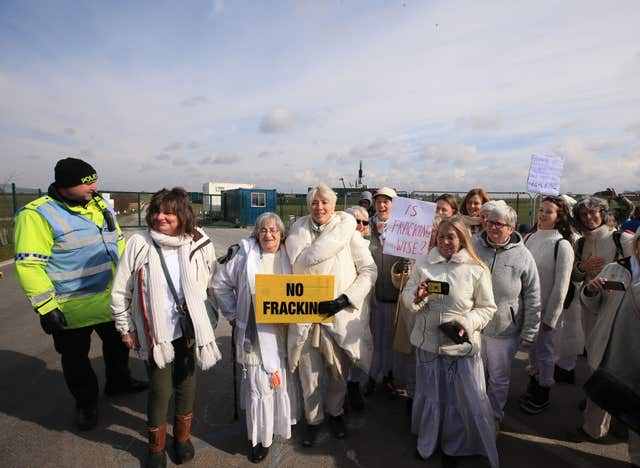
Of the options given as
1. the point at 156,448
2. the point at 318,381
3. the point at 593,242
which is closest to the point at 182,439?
the point at 156,448

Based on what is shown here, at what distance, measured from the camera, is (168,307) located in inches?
98.8

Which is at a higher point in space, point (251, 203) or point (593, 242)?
point (251, 203)

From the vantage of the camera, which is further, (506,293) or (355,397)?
(355,397)

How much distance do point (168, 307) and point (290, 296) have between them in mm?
870

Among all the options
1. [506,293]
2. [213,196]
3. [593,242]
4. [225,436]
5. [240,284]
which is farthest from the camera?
[213,196]

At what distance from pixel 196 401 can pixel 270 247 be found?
1.97m

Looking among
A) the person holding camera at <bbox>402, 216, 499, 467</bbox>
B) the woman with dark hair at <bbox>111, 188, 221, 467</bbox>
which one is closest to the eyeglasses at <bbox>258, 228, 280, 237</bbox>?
the woman with dark hair at <bbox>111, 188, 221, 467</bbox>

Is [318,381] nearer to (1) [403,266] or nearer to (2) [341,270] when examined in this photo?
(2) [341,270]

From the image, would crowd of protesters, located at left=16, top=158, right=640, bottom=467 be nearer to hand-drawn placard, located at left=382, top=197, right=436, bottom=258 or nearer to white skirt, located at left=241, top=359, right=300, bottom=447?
white skirt, located at left=241, top=359, right=300, bottom=447

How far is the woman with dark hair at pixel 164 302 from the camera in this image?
96.1 inches

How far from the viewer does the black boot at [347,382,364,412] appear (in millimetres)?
3375

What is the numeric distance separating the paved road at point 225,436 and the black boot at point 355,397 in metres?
0.08

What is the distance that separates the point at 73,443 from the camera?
9.52 ft

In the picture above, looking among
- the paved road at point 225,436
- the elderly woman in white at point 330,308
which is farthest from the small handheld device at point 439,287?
the paved road at point 225,436
